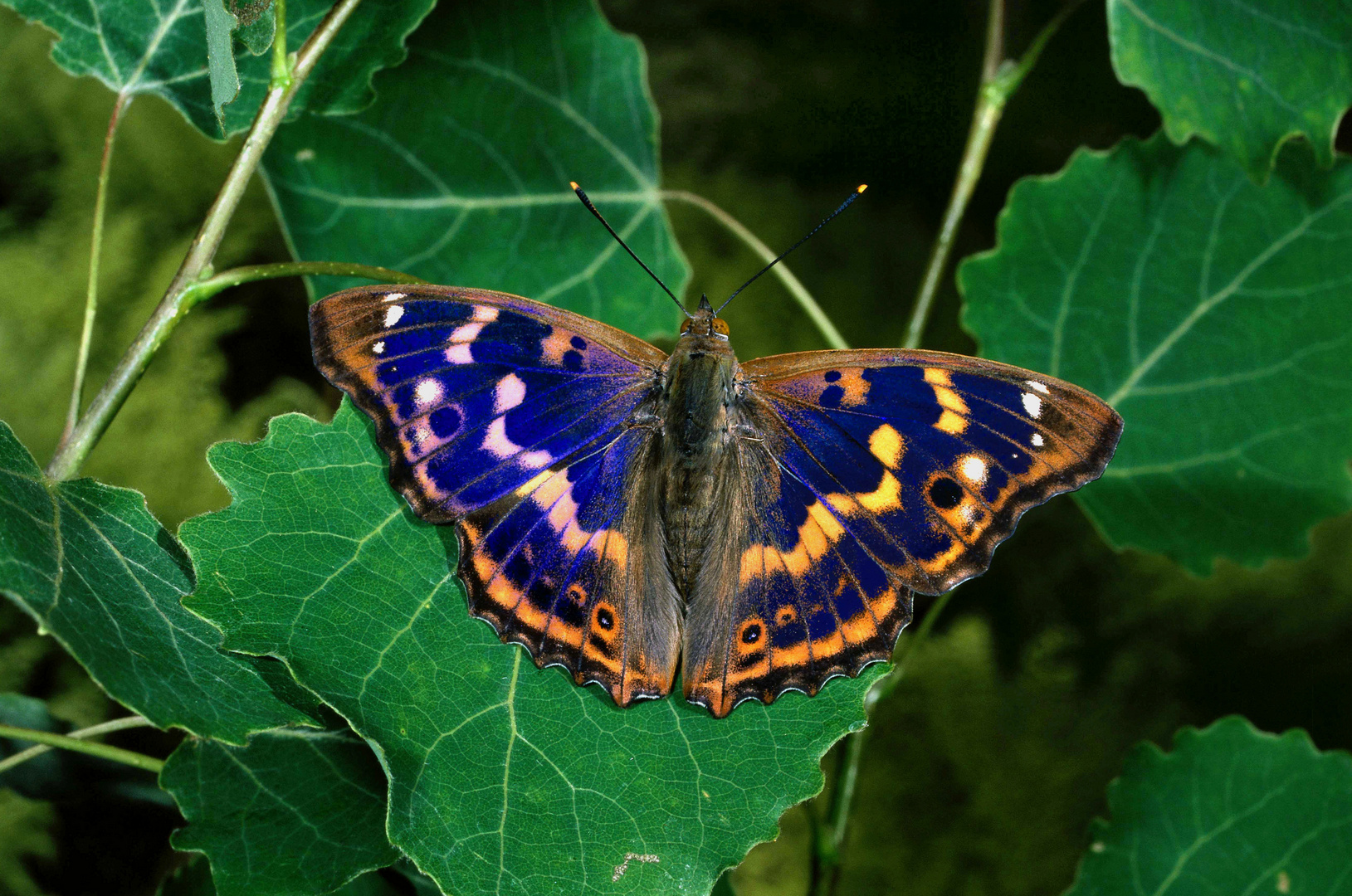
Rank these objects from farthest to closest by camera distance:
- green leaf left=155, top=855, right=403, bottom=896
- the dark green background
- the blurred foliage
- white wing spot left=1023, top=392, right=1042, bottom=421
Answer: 1. the dark green background
2. the blurred foliage
3. green leaf left=155, top=855, right=403, bottom=896
4. white wing spot left=1023, top=392, right=1042, bottom=421

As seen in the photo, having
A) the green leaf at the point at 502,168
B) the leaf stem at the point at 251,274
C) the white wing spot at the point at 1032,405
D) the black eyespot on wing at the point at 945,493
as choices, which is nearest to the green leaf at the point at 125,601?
the leaf stem at the point at 251,274

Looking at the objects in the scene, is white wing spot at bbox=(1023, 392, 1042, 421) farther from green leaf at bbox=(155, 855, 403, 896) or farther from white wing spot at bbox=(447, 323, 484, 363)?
green leaf at bbox=(155, 855, 403, 896)

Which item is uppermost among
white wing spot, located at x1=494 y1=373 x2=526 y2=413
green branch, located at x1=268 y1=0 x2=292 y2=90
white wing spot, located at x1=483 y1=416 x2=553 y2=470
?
green branch, located at x1=268 y1=0 x2=292 y2=90

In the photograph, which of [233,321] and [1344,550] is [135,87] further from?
[1344,550]

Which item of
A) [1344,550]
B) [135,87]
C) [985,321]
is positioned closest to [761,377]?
[985,321]

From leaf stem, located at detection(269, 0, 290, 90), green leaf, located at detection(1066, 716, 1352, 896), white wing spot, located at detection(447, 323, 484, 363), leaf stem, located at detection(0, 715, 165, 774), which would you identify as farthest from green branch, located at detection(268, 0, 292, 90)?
green leaf, located at detection(1066, 716, 1352, 896)

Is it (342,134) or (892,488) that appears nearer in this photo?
(892,488)

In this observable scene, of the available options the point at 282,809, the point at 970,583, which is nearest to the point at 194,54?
the point at 282,809
